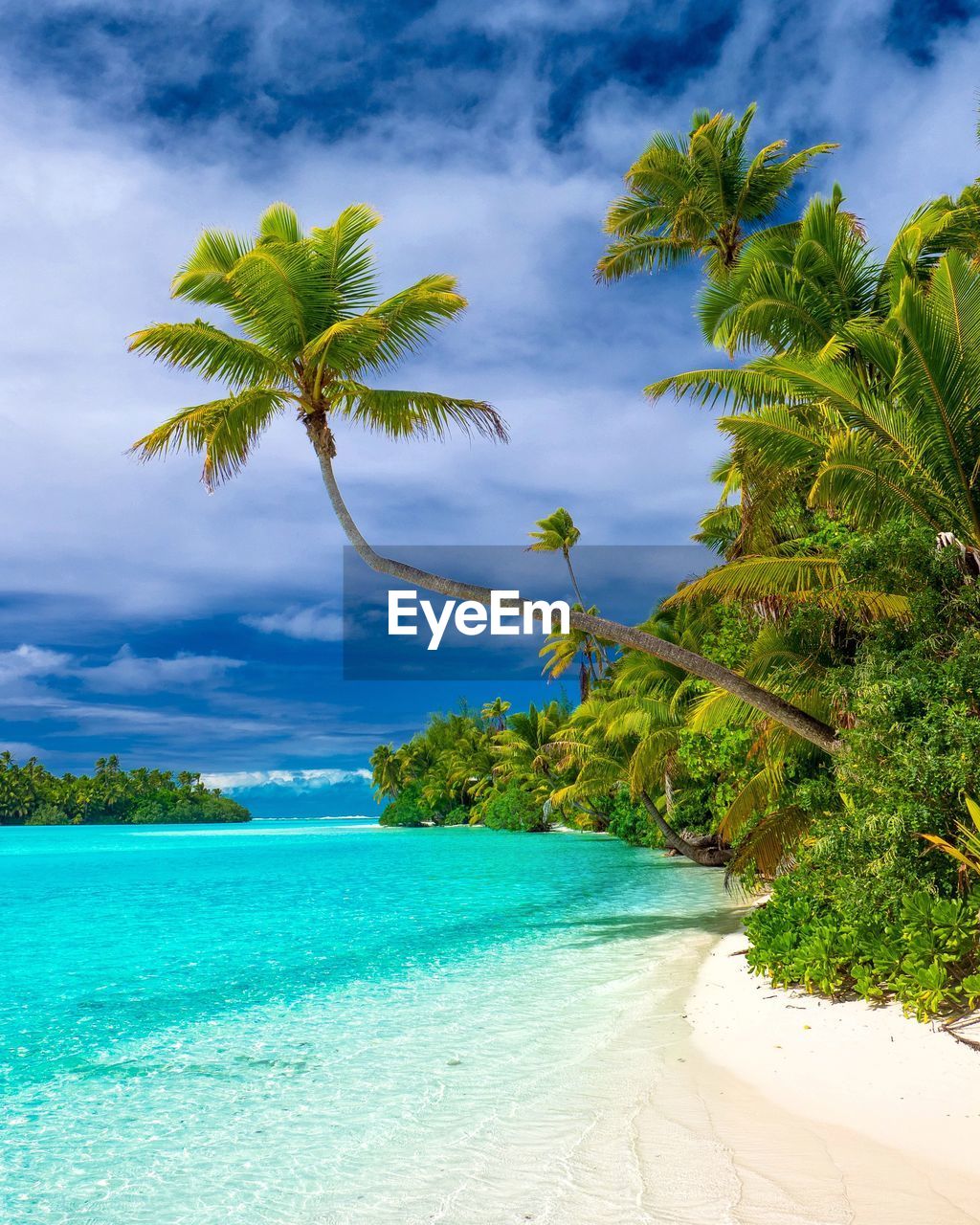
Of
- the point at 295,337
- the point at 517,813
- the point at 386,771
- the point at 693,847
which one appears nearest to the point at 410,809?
the point at 386,771

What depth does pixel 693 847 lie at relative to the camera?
25391 millimetres

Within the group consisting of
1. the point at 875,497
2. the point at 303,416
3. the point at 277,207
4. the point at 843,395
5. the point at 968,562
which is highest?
the point at 277,207

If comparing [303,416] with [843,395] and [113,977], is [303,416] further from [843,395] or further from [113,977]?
[113,977]

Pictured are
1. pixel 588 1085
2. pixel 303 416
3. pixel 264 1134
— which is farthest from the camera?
pixel 303 416

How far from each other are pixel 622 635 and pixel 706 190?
37.4 feet

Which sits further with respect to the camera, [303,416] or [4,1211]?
[303,416]

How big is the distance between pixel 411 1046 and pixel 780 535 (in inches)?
322

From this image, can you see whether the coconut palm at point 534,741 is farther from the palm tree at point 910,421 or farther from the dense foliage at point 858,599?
the palm tree at point 910,421

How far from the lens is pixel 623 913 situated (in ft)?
49.3

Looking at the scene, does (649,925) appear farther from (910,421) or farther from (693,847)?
(693,847)

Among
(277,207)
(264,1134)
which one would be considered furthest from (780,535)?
(264,1134)

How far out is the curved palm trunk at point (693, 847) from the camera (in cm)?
2469

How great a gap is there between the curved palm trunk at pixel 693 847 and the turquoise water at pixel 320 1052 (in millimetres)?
7103

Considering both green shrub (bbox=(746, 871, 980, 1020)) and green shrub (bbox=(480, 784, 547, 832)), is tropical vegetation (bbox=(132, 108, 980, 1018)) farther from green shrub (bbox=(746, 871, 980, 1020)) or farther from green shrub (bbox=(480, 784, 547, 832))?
green shrub (bbox=(480, 784, 547, 832))
